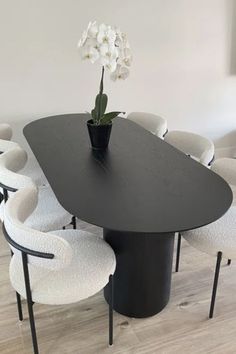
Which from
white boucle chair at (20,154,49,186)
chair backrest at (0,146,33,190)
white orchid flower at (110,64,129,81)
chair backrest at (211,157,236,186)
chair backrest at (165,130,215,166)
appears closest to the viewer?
chair backrest at (0,146,33,190)

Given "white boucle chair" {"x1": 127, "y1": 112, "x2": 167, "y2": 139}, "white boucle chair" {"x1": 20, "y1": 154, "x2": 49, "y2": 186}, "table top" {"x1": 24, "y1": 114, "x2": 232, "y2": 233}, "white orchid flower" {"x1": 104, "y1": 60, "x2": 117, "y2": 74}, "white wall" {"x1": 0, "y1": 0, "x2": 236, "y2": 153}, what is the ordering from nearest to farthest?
"table top" {"x1": 24, "y1": 114, "x2": 232, "y2": 233}
"white orchid flower" {"x1": 104, "y1": 60, "x2": 117, "y2": 74}
"white boucle chair" {"x1": 20, "y1": 154, "x2": 49, "y2": 186}
"white boucle chair" {"x1": 127, "y1": 112, "x2": 167, "y2": 139}
"white wall" {"x1": 0, "y1": 0, "x2": 236, "y2": 153}

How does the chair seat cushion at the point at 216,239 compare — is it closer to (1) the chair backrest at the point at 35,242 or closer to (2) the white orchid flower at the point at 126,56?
(1) the chair backrest at the point at 35,242

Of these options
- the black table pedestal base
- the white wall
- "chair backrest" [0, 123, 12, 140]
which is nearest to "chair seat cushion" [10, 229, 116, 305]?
the black table pedestal base

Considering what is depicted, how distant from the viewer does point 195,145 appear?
2461 millimetres

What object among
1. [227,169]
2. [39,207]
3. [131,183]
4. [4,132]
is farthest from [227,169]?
[4,132]

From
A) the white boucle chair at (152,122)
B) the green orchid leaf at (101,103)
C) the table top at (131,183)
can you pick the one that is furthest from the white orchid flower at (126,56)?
the white boucle chair at (152,122)

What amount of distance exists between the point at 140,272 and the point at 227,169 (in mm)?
804

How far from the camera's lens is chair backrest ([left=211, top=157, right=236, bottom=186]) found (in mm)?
2098

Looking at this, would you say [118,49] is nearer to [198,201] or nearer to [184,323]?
[198,201]

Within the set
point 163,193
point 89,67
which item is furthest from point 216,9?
point 163,193

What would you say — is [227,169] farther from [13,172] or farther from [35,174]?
[35,174]

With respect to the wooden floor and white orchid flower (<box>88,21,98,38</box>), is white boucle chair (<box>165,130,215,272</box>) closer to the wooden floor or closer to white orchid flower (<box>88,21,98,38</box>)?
the wooden floor

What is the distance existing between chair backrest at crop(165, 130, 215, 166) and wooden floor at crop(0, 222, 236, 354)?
811mm

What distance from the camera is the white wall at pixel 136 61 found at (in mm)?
3041
